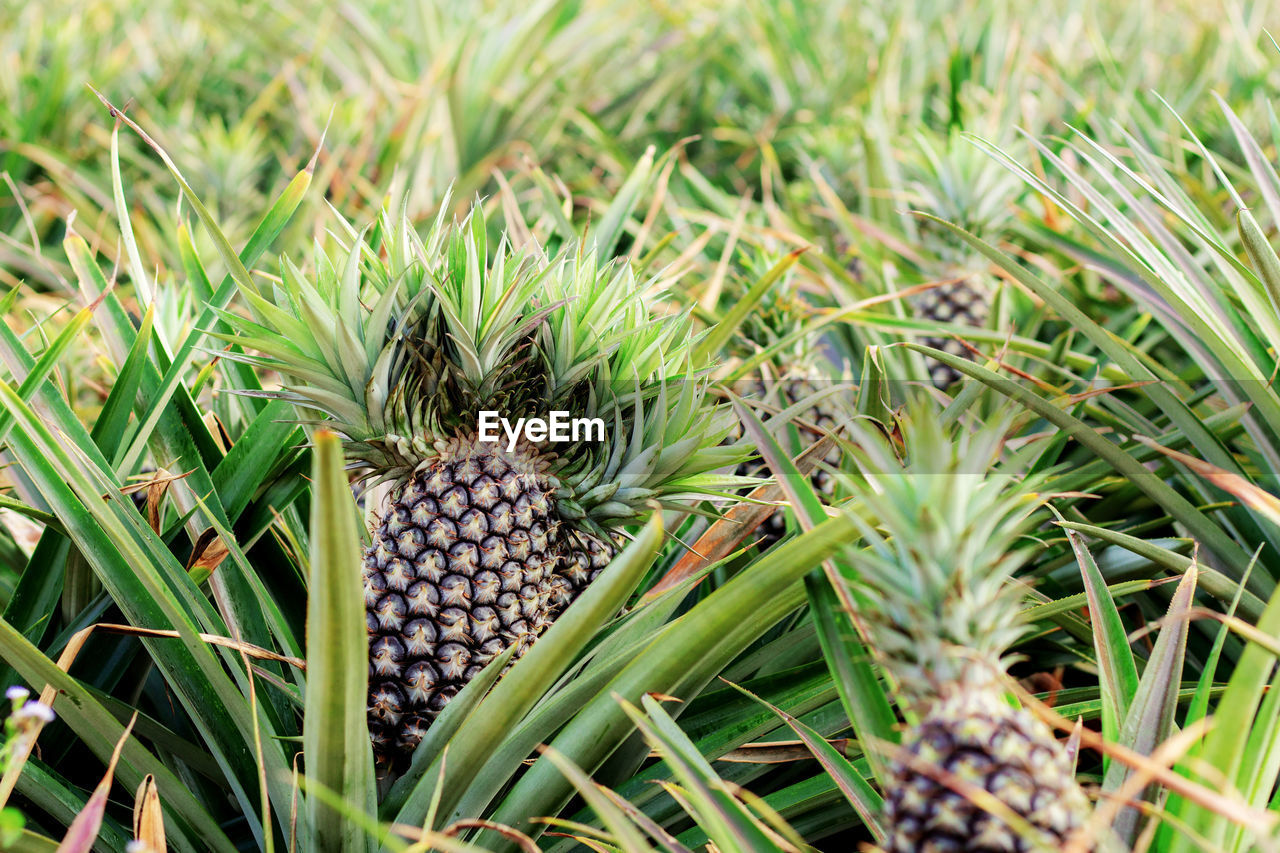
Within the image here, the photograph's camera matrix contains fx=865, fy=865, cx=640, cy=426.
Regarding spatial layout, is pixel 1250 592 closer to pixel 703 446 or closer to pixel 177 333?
pixel 703 446

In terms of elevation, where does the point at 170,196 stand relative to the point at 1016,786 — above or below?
above

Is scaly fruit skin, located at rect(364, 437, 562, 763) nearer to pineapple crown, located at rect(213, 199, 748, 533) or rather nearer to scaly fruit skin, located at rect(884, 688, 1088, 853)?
pineapple crown, located at rect(213, 199, 748, 533)

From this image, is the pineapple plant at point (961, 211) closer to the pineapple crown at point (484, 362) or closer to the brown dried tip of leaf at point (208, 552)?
the pineapple crown at point (484, 362)

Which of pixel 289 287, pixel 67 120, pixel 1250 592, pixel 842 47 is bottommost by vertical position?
pixel 1250 592

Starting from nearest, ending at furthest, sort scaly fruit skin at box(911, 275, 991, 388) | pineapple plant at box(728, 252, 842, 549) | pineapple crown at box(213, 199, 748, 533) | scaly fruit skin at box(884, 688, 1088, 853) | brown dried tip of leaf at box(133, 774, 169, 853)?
scaly fruit skin at box(884, 688, 1088, 853) < brown dried tip of leaf at box(133, 774, 169, 853) < pineapple crown at box(213, 199, 748, 533) < pineapple plant at box(728, 252, 842, 549) < scaly fruit skin at box(911, 275, 991, 388)

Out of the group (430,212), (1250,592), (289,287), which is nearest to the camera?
(289,287)

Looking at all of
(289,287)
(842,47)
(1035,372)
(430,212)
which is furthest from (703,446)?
(842,47)

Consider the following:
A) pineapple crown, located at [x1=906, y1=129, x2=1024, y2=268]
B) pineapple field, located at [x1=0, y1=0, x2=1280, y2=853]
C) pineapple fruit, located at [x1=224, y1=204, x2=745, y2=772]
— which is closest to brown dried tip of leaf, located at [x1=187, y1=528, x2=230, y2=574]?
pineapple field, located at [x1=0, y1=0, x2=1280, y2=853]
